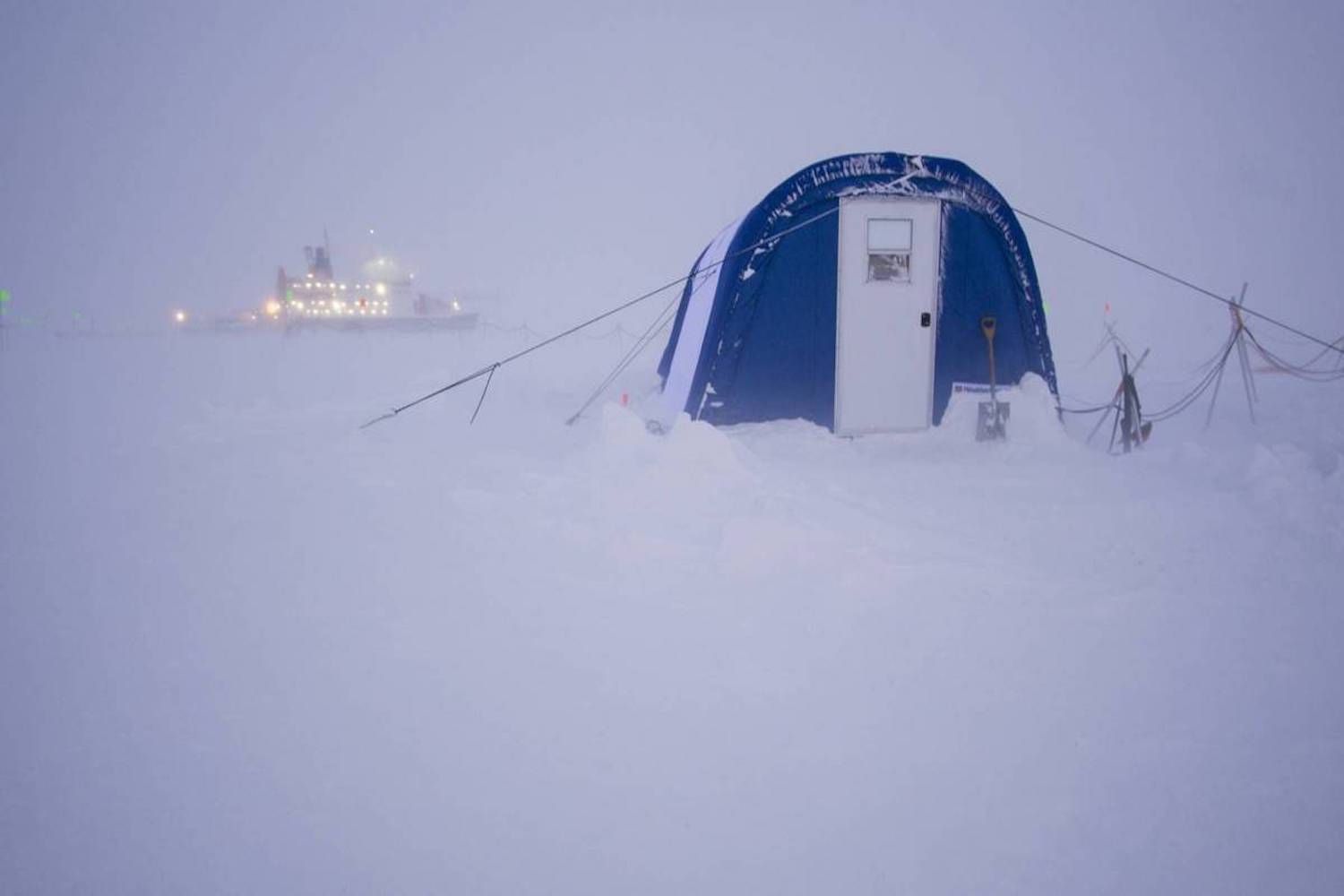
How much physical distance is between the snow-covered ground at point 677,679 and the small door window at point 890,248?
302 cm

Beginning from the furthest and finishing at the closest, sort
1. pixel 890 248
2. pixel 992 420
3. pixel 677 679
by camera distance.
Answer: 1. pixel 890 248
2. pixel 992 420
3. pixel 677 679

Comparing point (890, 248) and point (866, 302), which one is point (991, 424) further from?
point (890, 248)

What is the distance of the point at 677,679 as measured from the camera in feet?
8.75

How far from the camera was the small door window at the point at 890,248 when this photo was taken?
7.19 meters

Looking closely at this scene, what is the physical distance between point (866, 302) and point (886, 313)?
0.30 m

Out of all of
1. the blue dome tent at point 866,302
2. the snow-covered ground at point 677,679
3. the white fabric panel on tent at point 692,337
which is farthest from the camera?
the white fabric panel on tent at point 692,337

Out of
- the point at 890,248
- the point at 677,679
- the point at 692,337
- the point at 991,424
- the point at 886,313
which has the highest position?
the point at 890,248

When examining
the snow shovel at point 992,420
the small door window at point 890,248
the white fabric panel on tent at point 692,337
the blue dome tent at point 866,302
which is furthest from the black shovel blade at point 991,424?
the white fabric panel on tent at point 692,337

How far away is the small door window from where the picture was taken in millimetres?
7191

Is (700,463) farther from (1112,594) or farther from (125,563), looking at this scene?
(125,563)

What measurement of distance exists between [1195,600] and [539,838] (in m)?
3.74

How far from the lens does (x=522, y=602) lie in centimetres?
333

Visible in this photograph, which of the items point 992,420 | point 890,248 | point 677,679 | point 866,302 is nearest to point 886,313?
point 866,302

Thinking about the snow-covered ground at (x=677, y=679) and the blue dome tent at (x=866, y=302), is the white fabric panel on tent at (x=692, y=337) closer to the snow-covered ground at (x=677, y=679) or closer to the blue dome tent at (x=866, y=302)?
the blue dome tent at (x=866, y=302)
